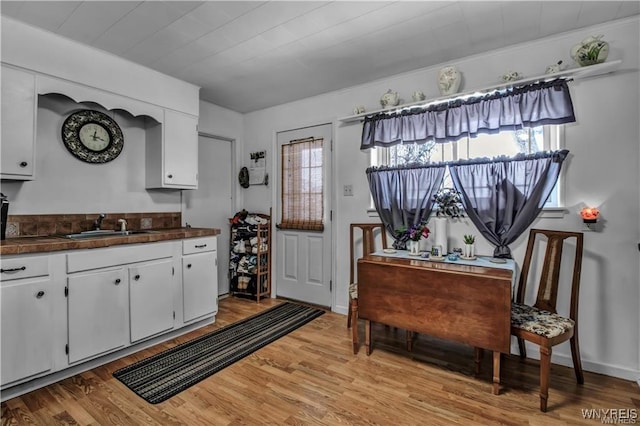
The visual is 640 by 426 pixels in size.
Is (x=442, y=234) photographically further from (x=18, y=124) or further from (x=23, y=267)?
(x=18, y=124)

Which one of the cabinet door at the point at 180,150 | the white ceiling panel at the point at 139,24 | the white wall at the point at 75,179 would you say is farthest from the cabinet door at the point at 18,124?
the cabinet door at the point at 180,150

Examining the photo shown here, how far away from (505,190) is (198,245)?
2.59 m

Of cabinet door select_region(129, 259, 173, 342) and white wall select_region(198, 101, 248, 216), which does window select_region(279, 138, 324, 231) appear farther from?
cabinet door select_region(129, 259, 173, 342)

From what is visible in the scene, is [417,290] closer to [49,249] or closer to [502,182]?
[502,182]

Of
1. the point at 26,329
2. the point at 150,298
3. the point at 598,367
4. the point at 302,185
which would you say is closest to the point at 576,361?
the point at 598,367

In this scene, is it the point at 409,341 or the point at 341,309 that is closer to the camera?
the point at 409,341

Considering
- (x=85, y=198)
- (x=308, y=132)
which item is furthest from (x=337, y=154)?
(x=85, y=198)

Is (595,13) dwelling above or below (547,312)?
above

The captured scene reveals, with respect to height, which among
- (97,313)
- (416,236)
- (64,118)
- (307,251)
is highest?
(64,118)

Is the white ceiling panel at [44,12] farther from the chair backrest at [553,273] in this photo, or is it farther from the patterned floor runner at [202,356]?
the chair backrest at [553,273]

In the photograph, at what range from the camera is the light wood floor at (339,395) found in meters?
1.67

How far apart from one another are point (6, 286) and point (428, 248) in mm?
2919

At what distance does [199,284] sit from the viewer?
111 inches

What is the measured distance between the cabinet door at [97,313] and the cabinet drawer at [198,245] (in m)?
0.53
